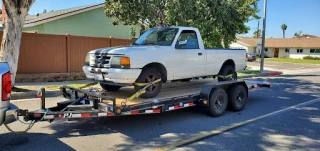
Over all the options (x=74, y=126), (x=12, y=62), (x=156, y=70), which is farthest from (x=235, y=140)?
(x=12, y=62)

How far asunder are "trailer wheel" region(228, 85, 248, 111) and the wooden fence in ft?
30.2

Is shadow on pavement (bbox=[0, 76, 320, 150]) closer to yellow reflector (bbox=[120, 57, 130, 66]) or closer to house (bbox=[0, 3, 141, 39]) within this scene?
yellow reflector (bbox=[120, 57, 130, 66])

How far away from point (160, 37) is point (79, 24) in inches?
580

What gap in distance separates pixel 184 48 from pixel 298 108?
409cm

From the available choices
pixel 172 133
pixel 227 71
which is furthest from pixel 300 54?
pixel 172 133

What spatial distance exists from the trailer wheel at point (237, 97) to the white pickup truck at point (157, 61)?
867mm

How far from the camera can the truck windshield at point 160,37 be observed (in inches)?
280

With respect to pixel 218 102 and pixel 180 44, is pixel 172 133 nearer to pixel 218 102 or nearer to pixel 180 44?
pixel 218 102

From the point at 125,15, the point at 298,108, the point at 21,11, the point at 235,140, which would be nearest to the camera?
the point at 235,140

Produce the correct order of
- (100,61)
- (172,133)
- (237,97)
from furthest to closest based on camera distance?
(237,97)
(100,61)
(172,133)

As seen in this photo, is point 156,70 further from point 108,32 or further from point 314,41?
point 314,41

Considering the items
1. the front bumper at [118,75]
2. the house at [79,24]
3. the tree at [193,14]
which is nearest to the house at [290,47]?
the house at [79,24]

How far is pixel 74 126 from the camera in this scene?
6.17m

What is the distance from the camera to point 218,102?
721cm
